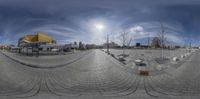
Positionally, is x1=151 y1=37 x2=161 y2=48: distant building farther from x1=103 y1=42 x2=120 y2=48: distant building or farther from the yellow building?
the yellow building

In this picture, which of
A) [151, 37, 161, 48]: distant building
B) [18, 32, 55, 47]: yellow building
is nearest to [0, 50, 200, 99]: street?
[18, 32, 55, 47]: yellow building

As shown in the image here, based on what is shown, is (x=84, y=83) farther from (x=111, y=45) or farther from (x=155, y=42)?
(x=155, y=42)

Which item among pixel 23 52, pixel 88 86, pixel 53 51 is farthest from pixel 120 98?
pixel 23 52

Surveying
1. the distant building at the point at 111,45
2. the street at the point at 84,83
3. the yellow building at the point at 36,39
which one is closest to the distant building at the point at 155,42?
the distant building at the point at 111,45

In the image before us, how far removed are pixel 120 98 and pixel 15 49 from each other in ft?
9.78

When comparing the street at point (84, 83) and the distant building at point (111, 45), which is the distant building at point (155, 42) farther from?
the street at point (84, 83)

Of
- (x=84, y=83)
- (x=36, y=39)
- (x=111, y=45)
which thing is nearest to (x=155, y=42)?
(x=111, y=45)

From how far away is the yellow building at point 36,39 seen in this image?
20.6ft

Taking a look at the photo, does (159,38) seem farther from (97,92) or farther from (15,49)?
(15,49)

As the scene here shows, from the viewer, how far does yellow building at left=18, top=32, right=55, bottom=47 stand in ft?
20.6

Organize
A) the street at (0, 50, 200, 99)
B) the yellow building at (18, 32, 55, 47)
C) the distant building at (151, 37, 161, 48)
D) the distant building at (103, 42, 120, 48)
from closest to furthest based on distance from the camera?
the yellow building at (18, 32, 55, 47), the street at (0, 50, 200, 99), the distant building at (103, 42, 120, 48), the distant building at (151, 37, 161, 48)

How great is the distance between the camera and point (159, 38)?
718 centimetres

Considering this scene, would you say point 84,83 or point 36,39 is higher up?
point 36,39

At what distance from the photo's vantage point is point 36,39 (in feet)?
20.6
